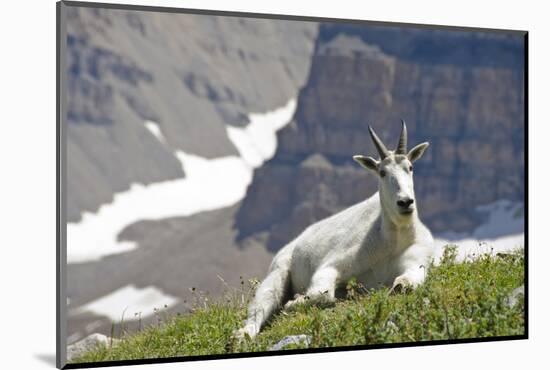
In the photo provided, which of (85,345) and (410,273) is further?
(410,273)

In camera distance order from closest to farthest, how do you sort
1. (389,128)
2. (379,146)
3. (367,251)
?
(379,146) < (367,251) < (389,128)

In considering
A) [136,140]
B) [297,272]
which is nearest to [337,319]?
[297,272]

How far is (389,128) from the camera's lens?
14338 cm

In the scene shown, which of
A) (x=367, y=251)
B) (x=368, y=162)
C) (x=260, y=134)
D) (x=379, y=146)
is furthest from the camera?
(x=260, y=134)

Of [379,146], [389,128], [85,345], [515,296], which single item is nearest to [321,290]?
[379,146]

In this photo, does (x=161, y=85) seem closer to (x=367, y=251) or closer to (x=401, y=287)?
(x=367, y=251)

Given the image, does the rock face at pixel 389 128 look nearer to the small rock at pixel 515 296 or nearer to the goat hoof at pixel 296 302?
the small rock at pixel 515 296

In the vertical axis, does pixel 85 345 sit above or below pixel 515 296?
below

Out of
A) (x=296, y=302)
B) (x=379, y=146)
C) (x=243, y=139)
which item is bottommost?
(x=296, y=302)

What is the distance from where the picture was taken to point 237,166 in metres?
175

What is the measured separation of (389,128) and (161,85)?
191 feet

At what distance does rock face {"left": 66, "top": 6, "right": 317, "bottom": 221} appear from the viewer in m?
152

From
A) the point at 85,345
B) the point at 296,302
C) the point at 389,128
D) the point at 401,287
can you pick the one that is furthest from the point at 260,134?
the point at 401,287

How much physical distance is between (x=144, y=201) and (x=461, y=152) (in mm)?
54785
